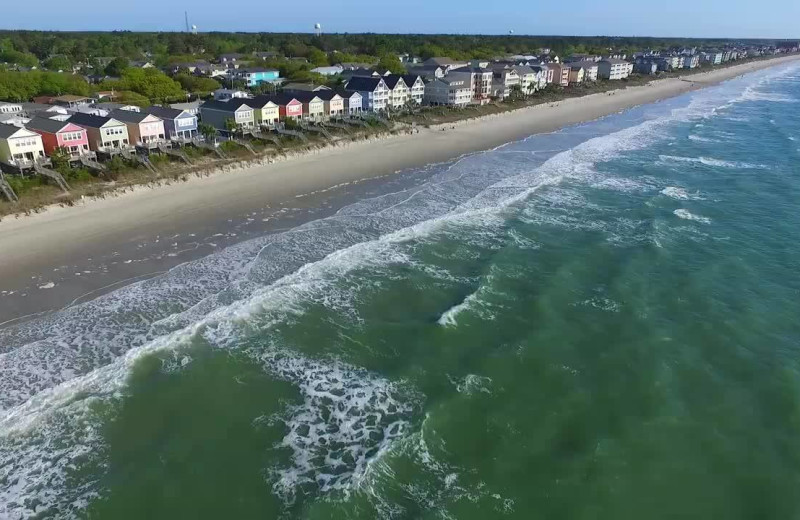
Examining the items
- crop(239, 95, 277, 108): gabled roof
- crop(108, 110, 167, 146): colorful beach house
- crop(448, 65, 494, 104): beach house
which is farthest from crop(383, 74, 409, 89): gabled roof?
crop(108, 110, 167, 146): colorful beach house

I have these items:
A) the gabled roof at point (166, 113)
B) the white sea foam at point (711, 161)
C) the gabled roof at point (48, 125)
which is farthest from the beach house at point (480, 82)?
the gabled roof at point (48, 125)

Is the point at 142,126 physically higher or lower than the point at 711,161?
higher

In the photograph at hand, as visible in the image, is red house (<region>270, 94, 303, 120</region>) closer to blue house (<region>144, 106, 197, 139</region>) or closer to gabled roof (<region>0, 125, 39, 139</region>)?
blue house (<region>144, 106, 197, 139</region>)

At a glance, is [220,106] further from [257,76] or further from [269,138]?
[257,76]

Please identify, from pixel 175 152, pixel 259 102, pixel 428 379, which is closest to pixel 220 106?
pixel 259 102

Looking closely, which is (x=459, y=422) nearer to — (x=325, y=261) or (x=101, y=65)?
(x=325, y=261)

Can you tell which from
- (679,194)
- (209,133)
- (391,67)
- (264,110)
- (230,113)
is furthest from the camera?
(391,67)

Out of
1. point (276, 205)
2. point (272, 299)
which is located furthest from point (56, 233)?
point (272, 299)

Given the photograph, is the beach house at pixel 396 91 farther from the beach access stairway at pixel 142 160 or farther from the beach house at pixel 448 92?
the beach access stairway at pixel 142 160
